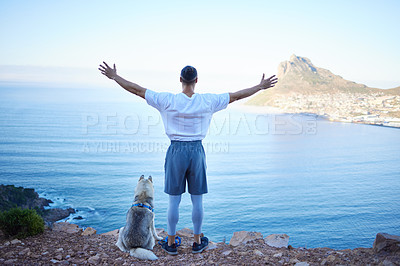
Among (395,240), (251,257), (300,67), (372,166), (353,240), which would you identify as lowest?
(353,240)

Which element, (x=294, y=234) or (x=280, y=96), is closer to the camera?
(x=294, y=234)

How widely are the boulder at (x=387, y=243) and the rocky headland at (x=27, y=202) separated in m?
24.9

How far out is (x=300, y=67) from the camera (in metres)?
156

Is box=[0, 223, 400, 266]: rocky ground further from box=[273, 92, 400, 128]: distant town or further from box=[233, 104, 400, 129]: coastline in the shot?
box=[273, 92, 400, 128]: distant town

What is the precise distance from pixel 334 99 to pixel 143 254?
442ft

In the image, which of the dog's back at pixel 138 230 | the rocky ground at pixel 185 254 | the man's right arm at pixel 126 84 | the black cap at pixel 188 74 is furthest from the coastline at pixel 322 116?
the man's right arm at pixel 126 84

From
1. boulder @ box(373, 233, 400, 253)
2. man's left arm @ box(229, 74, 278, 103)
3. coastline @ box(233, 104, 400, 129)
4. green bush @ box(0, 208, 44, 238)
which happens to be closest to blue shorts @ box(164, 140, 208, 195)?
man's left arm @ box(229, 74, 278, 103)

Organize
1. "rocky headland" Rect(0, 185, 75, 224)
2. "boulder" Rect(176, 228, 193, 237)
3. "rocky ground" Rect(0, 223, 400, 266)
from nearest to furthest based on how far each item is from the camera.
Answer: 1. "rocky ground" Rect(0, 223, 400, 266)
2. "boulder" Rect(176, 228, 193, 237)
3. "rocky headland" Rect(0, 185, 75, 224)

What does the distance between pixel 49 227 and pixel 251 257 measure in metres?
3.34

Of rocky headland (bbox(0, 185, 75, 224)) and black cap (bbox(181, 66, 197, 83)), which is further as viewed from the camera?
rocky headland (bbox(0, 185, 75, 224))

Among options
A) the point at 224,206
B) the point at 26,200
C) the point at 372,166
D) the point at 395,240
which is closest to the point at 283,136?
the point at 372,166

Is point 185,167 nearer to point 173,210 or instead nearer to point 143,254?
point 173,210

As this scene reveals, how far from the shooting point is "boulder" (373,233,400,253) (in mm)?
3621

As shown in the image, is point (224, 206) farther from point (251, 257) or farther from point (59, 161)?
point (251, 257)
